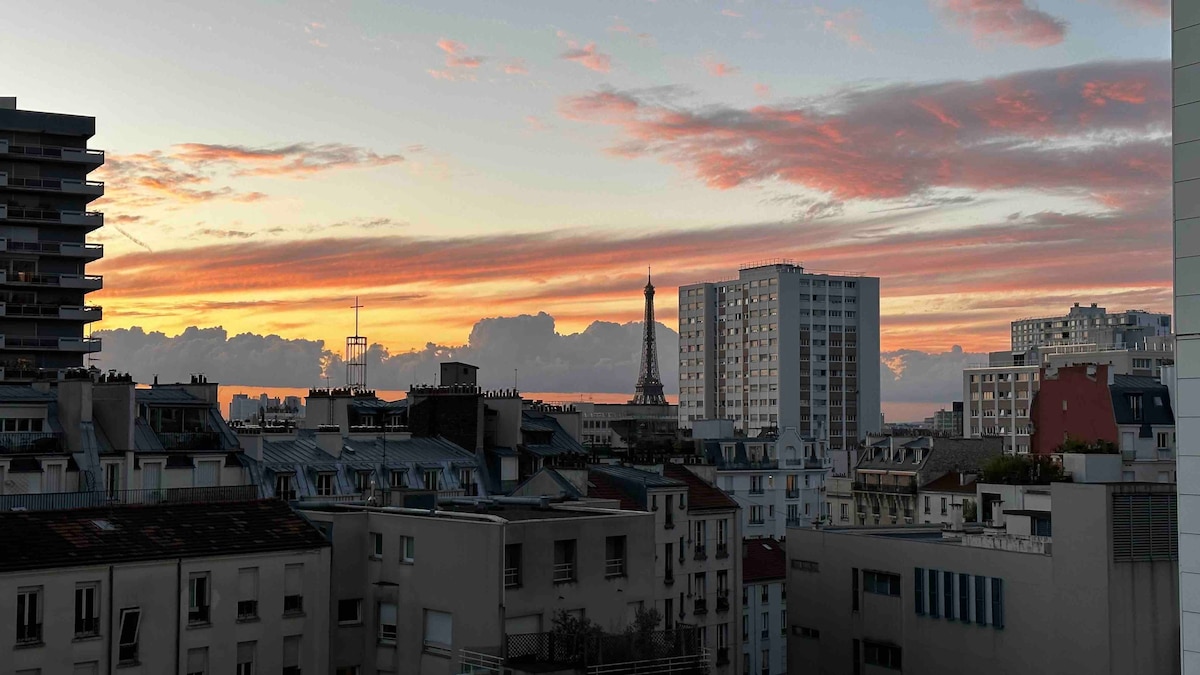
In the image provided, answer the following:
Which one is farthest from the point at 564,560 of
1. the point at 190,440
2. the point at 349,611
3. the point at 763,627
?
the point at 763,627

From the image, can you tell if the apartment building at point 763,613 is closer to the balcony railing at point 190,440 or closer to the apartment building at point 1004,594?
the apartment building at point 1004,594

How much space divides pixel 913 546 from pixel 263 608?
92.2ft

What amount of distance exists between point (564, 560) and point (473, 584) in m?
3.27

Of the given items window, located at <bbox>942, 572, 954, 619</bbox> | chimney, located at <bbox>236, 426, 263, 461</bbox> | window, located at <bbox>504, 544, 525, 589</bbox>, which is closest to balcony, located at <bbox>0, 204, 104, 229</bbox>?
chimney, located at <bbox>236, 426, 263, 461</bbox>

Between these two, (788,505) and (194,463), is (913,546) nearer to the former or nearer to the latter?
(194,463)

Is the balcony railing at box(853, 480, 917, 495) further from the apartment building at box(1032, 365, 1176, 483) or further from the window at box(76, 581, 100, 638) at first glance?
the window at box(76, 581, 100, 638)

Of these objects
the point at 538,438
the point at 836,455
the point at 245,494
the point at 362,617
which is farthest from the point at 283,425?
the point at 836,455

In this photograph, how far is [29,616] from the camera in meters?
38.9

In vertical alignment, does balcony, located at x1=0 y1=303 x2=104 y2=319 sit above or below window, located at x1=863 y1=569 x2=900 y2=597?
above

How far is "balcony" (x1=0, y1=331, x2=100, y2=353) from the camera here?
324 feet

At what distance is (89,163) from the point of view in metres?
102

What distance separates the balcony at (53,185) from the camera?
99.5m

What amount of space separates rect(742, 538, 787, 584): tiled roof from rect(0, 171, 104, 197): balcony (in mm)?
55364

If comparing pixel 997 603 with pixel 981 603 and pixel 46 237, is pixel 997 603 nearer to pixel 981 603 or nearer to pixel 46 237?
pixel 981 603
